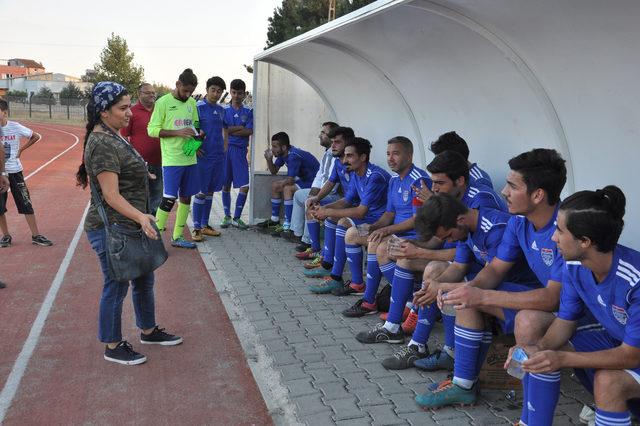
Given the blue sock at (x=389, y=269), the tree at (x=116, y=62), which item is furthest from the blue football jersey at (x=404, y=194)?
the tree at (x=116, y=62)

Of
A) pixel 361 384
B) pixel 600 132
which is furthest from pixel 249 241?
pixel 600 132

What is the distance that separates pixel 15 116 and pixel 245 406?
1728 inches

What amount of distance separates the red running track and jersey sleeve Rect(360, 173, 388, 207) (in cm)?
164

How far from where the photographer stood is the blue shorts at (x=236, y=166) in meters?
8.27

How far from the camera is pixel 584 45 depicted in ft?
11.4

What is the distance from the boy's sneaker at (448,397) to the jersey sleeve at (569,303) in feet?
2.73

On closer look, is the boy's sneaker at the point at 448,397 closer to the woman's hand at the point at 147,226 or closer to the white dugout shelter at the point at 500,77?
the white dugout shelter at the point at 500,77

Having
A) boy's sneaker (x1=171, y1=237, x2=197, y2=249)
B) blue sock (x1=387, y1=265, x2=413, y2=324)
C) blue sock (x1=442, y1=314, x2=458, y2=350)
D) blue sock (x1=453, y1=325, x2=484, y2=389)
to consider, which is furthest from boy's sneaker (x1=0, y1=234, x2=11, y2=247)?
blue sock (x1=453, y1=325, x2=484, y2=389)

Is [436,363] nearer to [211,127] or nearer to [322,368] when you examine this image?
[322,368]

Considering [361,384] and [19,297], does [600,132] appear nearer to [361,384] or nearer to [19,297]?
[361,384]

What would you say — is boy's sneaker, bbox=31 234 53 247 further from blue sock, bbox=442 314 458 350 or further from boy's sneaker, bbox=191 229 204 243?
blue sock, bbox=442 314 458 350

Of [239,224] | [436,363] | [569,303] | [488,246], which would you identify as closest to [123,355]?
[436,363]

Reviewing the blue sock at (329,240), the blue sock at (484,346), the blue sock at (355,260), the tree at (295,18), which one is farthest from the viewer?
the tree at (295,18)

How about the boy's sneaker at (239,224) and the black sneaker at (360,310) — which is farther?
the boy's sneaker at (239,224)
